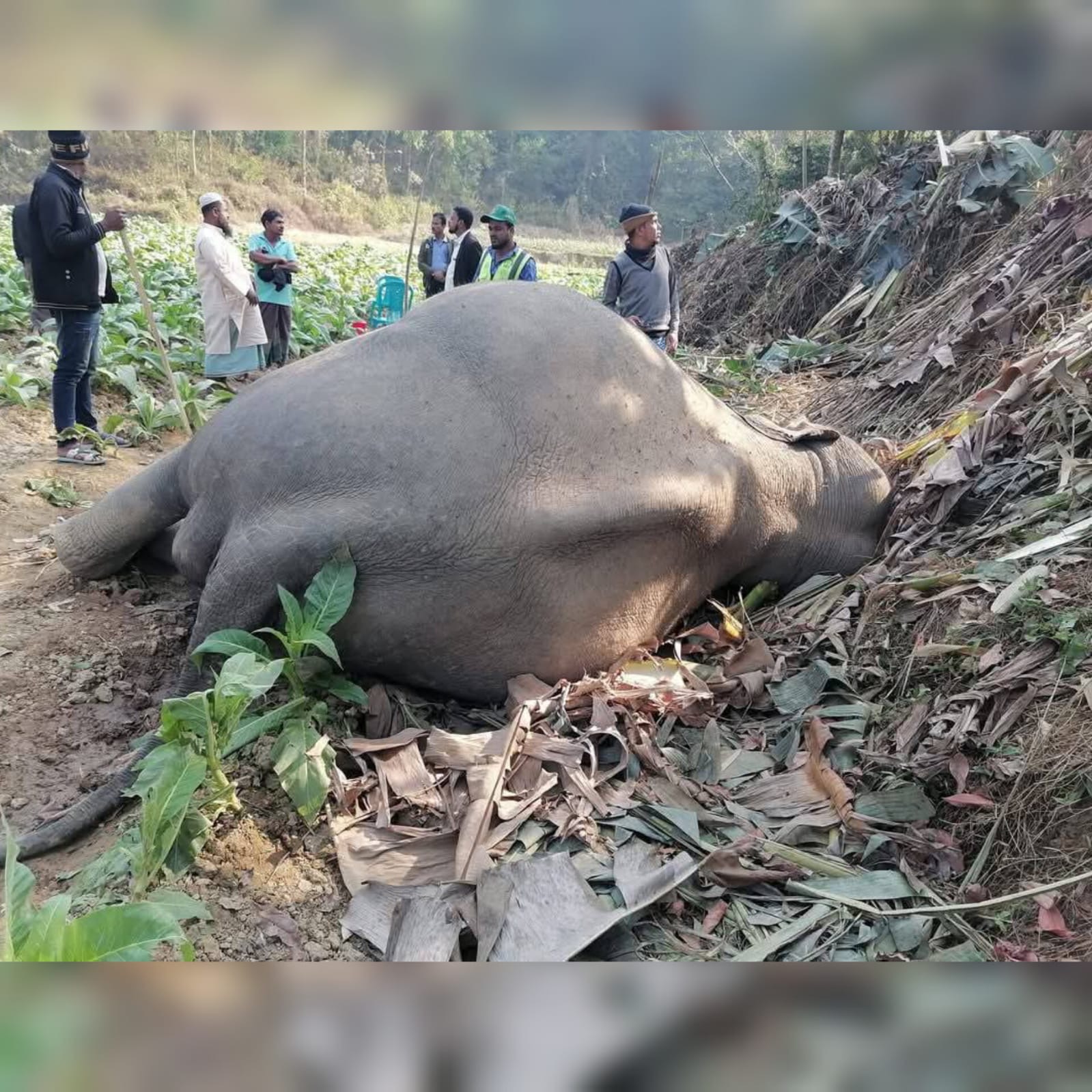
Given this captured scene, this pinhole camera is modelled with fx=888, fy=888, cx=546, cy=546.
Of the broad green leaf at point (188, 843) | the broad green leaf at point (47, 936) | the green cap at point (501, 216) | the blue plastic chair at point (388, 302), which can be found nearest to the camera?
the broad green leaf at point (47, 936)

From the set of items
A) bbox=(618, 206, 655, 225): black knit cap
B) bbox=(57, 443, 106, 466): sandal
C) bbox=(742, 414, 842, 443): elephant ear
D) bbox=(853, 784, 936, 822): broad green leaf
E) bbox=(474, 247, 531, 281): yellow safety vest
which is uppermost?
bbox=(618, 206, 655, 225): black knit cap

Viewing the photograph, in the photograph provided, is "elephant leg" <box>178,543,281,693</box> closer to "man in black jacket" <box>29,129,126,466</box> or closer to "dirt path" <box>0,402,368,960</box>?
"dirt path" <box>0,402,368,960</box>

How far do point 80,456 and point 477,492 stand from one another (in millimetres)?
4234

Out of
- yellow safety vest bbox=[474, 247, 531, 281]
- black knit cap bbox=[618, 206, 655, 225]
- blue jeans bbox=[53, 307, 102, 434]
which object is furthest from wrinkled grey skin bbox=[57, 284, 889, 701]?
yellow safety vest bbox=[474, 247, 531, 281]

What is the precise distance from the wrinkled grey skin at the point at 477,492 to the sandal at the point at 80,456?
2758 millimetres

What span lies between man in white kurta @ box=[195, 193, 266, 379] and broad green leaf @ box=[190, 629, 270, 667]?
18.6ft

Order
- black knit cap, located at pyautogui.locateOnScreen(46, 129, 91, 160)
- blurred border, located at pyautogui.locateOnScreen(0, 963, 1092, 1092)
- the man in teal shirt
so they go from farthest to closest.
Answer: the man in teal shirt
black knit cap, located at pyautogui.locateOnScreen(46, 129, 91, 160)
blurred border, located at pyautogui.locateOnScreen(0, 963, 1092, 1092)

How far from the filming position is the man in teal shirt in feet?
29.7

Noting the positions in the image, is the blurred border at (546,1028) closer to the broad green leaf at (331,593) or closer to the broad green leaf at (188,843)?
the broad green leaf at (188,843)

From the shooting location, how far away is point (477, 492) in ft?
Result: 11.2

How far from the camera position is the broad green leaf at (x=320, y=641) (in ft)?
9.84

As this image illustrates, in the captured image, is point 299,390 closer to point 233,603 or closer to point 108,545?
point 233,603

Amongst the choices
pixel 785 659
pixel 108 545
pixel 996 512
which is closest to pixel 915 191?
pixel 996 512
